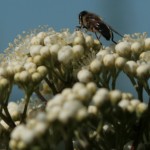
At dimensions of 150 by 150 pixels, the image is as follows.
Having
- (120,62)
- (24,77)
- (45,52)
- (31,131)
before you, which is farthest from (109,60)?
(31,131)

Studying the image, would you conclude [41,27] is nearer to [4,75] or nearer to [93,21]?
[93,21]

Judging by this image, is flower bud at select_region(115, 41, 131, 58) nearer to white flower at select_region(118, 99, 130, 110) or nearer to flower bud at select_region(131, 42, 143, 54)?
flower bud at select_region(131, 42, 143, 54)

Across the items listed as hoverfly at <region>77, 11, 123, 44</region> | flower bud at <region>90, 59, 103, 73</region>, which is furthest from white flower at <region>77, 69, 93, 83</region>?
hoverfly at <region>77, 11, 123, 44</region>

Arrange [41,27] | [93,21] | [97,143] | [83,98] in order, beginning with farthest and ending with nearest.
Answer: [93,21]
[41,27]
[97,143]
[83,98]

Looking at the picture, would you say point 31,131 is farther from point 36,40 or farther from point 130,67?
point 36,40

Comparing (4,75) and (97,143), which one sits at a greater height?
(4,75)

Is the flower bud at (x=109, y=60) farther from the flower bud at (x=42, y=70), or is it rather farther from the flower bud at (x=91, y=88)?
the flower bud at (x=91, y=88)

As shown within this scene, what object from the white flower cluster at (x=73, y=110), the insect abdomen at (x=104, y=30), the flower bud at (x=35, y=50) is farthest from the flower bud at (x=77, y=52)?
the insect abdomen at (x=104, y=30)

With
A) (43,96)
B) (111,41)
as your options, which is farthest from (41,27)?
(43,96)
